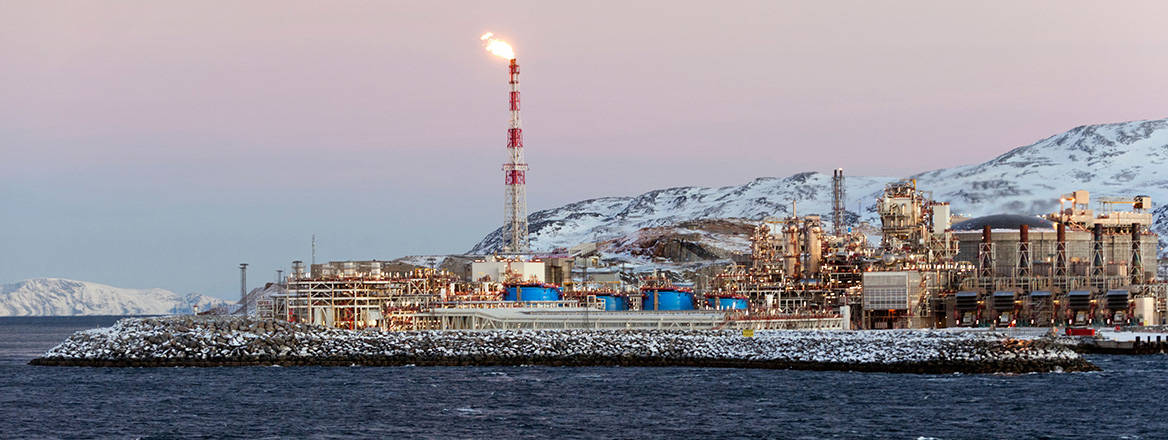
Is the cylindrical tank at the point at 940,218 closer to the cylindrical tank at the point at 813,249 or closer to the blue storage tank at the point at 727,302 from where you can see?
the cylindrical tank at the point at 813,249

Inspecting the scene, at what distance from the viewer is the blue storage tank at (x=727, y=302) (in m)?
131

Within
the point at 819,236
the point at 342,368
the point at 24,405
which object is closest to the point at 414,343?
the point at 342,368

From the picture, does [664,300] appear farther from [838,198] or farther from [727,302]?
[838,198]

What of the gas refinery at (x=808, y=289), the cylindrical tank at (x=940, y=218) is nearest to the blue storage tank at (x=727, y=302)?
the gas refinery at (x=808, y=289)

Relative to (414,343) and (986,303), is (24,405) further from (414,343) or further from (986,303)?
(986,303)

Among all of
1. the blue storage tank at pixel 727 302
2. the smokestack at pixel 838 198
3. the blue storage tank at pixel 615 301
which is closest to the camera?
the blue storage tank at pixel 727 302

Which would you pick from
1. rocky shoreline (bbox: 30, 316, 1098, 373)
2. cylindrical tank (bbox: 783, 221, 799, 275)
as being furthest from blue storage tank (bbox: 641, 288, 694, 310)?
rocky shoreline (bbox: 30, 316, 1098, 373)

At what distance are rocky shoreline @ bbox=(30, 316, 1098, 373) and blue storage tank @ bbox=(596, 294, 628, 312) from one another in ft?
85.0

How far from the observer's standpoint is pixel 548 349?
99.8 meters

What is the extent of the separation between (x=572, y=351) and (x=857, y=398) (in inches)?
1078

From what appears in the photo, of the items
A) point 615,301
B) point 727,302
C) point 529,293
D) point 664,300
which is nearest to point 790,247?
point 727,302

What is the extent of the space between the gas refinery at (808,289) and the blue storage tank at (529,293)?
0.11m

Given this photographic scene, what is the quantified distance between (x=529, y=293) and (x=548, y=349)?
2800 cm

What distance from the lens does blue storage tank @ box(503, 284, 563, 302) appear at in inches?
5007
